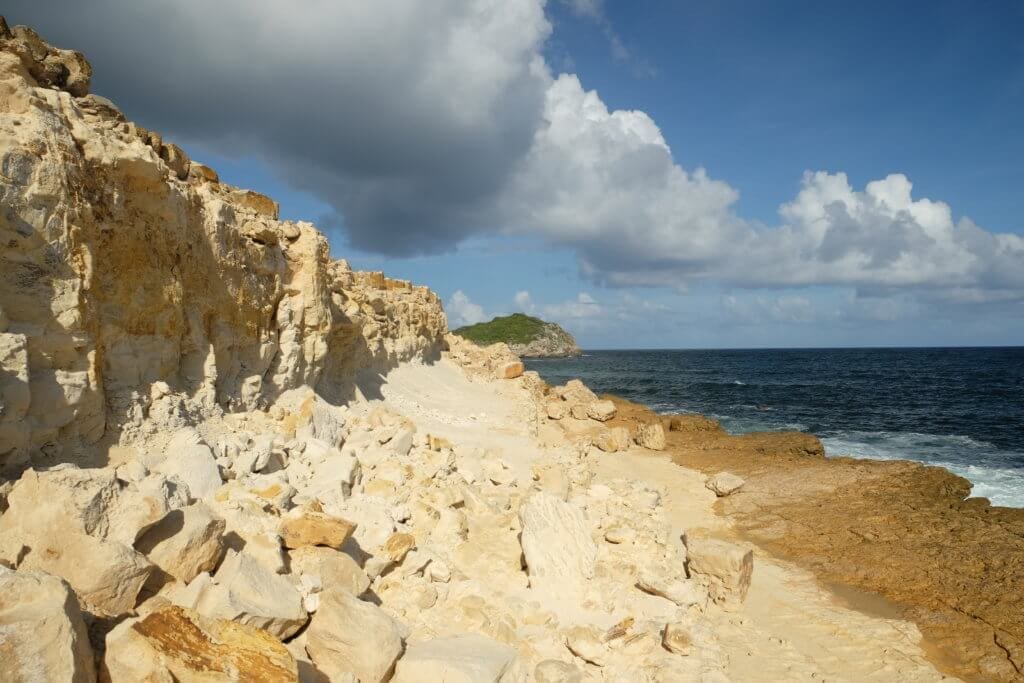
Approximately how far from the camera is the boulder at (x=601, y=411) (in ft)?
75.2

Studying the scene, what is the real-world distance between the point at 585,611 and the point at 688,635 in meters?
1.36

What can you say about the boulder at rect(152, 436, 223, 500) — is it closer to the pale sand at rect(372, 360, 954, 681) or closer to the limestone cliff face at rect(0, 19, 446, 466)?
the limestone cliff face at rect(0, 19, 446, 466)

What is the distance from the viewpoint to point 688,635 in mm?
6871

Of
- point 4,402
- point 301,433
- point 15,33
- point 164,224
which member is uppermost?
point 15,33

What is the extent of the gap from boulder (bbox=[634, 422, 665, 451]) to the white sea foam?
25.8ft

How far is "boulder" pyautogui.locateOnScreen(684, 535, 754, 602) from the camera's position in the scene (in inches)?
329

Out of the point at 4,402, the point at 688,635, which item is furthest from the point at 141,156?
the point at 688,635

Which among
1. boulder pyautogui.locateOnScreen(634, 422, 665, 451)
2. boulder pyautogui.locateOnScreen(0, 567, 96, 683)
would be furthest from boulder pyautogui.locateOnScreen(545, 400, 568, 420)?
boulder pyautogui.locateOnScreen(0, 567, 96, 683)

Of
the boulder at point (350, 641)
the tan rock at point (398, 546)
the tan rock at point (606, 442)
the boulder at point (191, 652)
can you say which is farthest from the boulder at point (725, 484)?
the boulder at point (191, 652)

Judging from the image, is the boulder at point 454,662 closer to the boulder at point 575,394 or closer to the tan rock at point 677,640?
the tan rock at point 677,640

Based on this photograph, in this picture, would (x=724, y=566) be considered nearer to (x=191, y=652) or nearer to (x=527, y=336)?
(x=191, y=652)

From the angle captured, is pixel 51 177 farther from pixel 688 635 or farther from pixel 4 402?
pixel 688 635

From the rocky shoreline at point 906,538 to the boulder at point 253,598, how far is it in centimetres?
867

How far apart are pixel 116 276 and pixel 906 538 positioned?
50.0 feet
